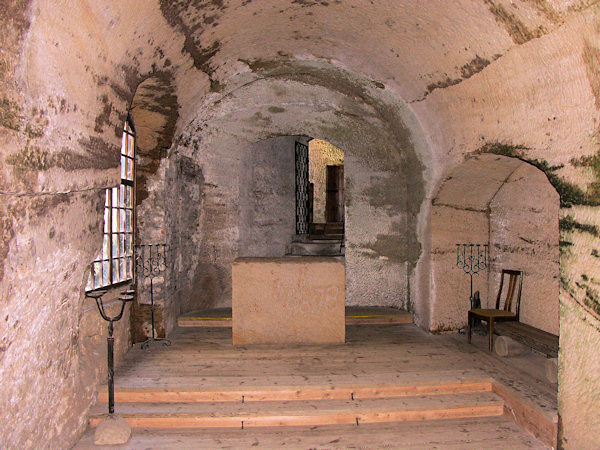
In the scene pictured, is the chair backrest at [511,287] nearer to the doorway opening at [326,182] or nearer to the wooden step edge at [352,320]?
the wooden step edge at [352,320]

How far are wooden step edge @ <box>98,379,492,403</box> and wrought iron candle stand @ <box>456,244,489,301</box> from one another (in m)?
2.08

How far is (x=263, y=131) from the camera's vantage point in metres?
7.38

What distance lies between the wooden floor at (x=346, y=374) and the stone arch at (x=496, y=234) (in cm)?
58

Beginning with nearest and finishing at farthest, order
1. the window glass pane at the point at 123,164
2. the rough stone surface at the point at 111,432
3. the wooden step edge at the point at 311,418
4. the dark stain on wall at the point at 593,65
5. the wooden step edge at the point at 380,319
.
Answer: the dark stain on wall at the point at 593,65 → the rough stone surface at the point at 111,432 → the wooden step edge at the point at 311,418 → the window glass pane at the point at 123,164 → the wooden step edge at the point at 380,319

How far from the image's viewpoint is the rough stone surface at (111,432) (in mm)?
3568

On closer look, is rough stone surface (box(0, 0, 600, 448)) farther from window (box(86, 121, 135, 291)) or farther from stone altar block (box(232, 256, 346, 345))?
stone altar block (box(232, 256, 346, 345))

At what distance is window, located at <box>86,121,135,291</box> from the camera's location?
499 cm

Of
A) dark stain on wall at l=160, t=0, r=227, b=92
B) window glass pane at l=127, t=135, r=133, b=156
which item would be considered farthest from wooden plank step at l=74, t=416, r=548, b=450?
dark stain on wall at l=160, t=0, r=227, b=92

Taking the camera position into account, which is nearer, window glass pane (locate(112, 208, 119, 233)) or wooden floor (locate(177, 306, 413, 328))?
window glass pane (locate(112, 208, 119, 233))

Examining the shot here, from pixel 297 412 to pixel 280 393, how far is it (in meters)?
0.29

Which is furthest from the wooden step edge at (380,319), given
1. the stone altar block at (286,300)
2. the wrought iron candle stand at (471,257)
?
the stone altar block at (286,300)

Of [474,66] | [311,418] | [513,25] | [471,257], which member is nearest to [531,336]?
[471,257]

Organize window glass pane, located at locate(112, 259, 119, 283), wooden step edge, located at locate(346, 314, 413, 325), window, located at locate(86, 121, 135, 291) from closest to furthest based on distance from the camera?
window, located at locate(86, 121, 135, 291), window glass pane, located at locate(112, 259, 119, 283), wooden step edge, located at locate(346, 314, 413, 325)

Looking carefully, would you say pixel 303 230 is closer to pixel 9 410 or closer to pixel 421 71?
pixel 421 71
